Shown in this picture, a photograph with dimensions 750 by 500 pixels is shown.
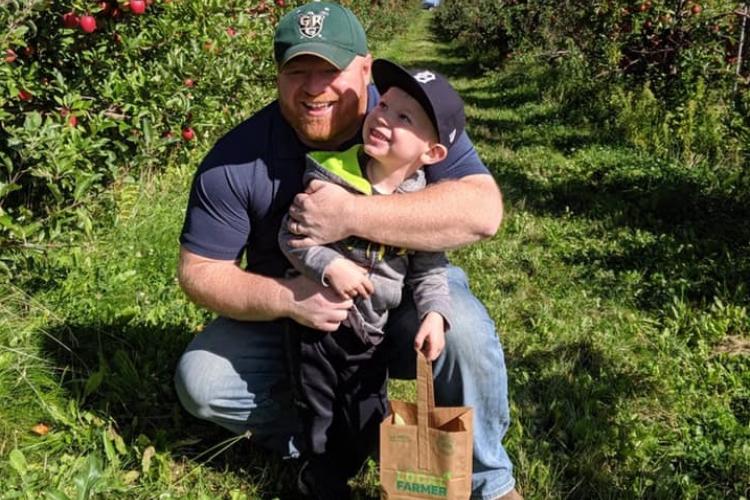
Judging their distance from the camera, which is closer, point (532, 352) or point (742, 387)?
point (742, 387)

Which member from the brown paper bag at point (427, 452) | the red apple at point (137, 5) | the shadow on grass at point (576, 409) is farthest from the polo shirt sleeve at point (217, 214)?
the red apple at point (137, 5)

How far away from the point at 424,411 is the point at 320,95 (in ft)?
3.27

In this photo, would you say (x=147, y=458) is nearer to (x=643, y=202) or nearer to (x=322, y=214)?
(x=322, y=214)

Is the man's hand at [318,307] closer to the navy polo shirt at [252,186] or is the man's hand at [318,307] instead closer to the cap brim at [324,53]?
the navy polo shirt at [252,186]

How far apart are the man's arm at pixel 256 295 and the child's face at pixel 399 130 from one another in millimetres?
426

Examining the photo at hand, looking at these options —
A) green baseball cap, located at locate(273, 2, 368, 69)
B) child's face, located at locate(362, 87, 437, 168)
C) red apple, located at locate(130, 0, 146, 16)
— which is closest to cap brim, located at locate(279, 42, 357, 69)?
green baseball cap, located at locate(273, 2, 368, 69)

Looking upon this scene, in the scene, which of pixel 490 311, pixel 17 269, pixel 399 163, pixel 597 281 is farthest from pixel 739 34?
pixel 17 269

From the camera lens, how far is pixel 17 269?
3.29 metres

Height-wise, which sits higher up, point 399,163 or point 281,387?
point 399,163

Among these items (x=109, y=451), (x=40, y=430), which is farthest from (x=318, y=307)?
(x=40, y=430)

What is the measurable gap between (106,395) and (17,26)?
1.63 metres

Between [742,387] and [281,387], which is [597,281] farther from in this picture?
[281,387]

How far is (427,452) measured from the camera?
6.31 ft

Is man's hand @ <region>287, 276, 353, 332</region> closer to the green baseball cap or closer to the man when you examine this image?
the man
